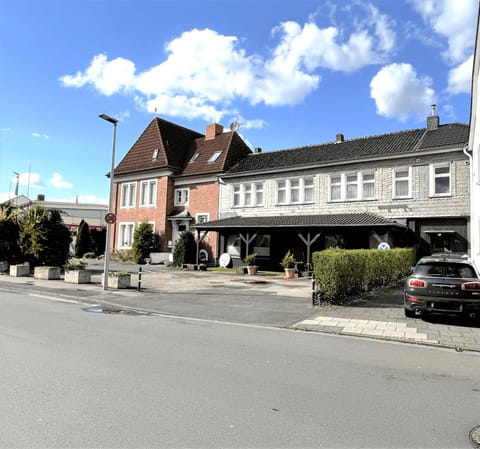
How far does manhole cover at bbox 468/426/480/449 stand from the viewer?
11.5 ft

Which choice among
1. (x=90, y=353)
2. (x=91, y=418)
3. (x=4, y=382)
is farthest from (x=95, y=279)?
(x=91, y=418)

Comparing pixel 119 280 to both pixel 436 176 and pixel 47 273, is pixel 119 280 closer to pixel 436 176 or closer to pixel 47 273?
pixel 47 273

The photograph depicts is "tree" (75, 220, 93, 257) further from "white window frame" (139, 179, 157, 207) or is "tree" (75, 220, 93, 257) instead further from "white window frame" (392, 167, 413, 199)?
"white window frame" (392, 167, 413, 199)

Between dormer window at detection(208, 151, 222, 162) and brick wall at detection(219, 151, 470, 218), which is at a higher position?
dormer window at detection(208, 151, 222, 162)

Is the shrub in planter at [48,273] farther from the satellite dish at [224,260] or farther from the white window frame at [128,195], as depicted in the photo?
the white window frame at [128,195]

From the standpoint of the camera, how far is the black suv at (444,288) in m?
9.16

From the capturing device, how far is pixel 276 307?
11797 millimetres

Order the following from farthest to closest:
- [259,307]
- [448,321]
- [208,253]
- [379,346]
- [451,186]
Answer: [208,253] < [451,186] < [259,307] < [448,321] < [379,346]

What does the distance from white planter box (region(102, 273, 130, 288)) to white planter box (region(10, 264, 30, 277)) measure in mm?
6962

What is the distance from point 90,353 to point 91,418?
2556 millimetres

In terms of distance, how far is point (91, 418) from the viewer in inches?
151

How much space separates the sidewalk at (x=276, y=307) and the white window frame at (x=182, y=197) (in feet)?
48.9

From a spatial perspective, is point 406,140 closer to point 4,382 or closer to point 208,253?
point 208,253

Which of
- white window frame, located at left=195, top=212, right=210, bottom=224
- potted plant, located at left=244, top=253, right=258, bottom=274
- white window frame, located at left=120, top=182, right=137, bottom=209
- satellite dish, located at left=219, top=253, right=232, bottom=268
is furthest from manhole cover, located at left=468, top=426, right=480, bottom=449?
white window frame, located at left=120, top=182, right=137, bottom=209
